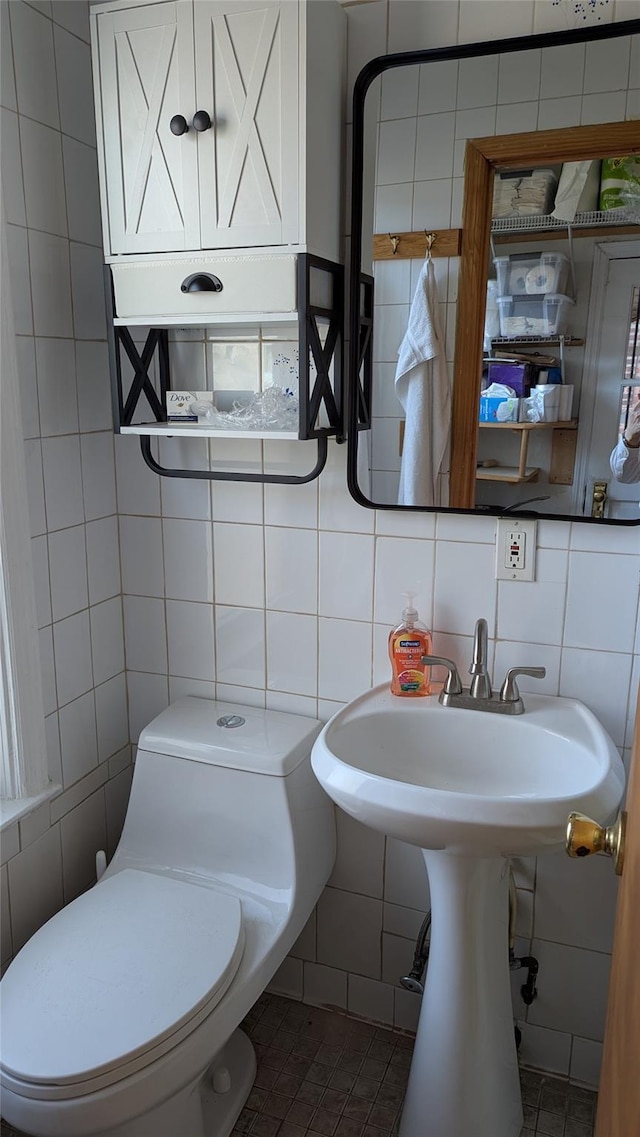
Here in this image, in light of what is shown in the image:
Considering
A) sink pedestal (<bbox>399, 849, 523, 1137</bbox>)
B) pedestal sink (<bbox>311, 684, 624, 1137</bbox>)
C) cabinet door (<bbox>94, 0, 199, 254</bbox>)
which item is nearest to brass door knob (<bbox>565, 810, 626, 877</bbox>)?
pedestal sink (<bbox>311, 684, 624, 1137</bbox>)

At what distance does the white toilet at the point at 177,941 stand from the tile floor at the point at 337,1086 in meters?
0.06

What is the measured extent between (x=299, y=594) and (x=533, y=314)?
2.32 ft

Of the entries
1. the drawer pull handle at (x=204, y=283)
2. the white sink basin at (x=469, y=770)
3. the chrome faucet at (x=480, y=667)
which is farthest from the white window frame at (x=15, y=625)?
the chrome faucet at (x=480, y=667)

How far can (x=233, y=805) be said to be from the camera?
5.17ft

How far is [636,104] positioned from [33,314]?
1.08 m

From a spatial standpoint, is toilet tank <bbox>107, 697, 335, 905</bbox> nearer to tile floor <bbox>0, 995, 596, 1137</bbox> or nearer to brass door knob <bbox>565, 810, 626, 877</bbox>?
tile floor <bbox>0, 995, 596, 1137</bbox>

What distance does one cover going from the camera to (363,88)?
1411mm

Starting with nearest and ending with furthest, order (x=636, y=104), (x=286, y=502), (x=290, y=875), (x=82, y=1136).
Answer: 1. (x=82, y=1136)
2. (x=636, y=104)
3. (x=290, y=875)
4. (x=286, y=502)

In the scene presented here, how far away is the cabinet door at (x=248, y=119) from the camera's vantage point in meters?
1.29


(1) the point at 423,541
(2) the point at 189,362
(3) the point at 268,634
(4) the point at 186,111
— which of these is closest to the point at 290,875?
(3) the point at 268,634

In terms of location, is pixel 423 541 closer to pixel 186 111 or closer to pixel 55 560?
pixel 55 560

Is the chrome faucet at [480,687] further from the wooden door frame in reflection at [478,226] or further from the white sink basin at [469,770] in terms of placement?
the wooden door frame in reflection at [478,226]

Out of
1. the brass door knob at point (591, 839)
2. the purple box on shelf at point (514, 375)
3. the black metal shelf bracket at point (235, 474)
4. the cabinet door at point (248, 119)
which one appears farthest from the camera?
the black metal shelf bracket at point (235, 474)

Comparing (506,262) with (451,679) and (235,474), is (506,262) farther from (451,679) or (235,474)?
(451,679)
